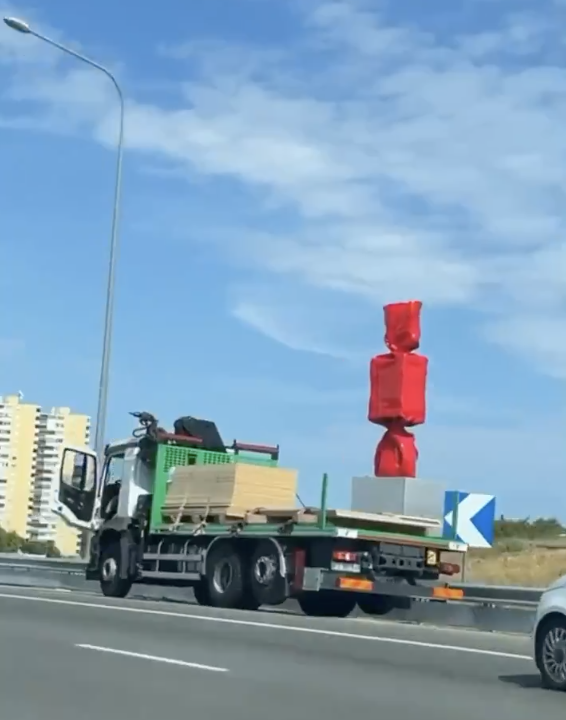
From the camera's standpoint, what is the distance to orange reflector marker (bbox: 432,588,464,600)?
67.4 feet

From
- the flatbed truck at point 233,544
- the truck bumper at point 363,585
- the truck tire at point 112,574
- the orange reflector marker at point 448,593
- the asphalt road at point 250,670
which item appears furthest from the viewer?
the truck tire at point 112,574

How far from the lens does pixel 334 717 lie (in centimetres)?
934

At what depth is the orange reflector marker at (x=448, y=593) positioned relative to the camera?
67.4 ft

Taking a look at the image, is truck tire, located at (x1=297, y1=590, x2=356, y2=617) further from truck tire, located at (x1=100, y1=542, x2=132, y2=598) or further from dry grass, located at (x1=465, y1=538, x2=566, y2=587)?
dry grass, located at (x1=465, y1=538, x2=566, y2=587)

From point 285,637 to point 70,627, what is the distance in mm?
2621

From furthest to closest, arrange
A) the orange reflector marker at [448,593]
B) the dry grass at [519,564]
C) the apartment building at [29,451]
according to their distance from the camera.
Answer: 1. the apartment building at [29,451]
2. the dry grass at [519,564]
3. the orange reflector marker at [448,593]

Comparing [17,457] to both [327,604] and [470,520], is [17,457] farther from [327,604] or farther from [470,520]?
[470,520]

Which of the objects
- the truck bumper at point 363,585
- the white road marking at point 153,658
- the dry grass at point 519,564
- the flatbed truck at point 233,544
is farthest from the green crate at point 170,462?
the dry grass at point 519,564

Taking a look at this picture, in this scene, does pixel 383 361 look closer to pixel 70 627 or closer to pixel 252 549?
pixel 252 549

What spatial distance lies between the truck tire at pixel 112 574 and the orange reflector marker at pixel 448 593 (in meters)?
5.73

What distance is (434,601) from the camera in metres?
20.3

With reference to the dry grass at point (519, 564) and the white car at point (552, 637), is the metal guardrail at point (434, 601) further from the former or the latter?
the dry grass at point (519, 564)

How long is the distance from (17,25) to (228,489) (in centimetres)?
1197

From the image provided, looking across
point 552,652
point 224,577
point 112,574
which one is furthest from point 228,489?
point 552,652
